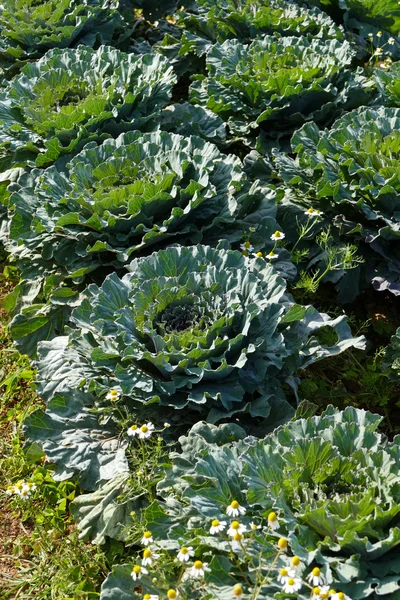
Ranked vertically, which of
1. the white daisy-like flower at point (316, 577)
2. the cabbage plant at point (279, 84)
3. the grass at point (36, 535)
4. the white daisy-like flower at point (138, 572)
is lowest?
the grass at point (36, 535)

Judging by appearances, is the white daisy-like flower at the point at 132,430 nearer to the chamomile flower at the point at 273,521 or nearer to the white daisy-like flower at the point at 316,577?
the chamomile flower at the point at 273,521

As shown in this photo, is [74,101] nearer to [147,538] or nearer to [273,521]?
[147,538]

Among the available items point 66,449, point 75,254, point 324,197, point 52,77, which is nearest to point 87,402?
point 66,449

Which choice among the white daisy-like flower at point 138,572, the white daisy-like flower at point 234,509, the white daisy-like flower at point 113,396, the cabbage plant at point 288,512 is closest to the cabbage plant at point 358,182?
the cabbage plant at point 288,512

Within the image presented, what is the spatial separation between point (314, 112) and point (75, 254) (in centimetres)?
187

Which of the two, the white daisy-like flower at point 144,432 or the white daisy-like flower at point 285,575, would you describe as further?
the white daisy-like flower at point 144,432

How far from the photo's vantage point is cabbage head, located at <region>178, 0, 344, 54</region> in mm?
5348

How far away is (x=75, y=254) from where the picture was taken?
12.6 feet

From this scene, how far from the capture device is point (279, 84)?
14.9 ft

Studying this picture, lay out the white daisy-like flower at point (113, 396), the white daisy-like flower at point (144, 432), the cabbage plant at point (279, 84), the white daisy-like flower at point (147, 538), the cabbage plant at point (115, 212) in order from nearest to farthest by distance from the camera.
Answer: the white daisy-like flower at point (147, 538) < the white daisy-like flower at point (144, 432) < the white daisy-like flower at point (113, 396) < the cabbage plant at point (115, 212) < the cabbage plant at point (279, 84)

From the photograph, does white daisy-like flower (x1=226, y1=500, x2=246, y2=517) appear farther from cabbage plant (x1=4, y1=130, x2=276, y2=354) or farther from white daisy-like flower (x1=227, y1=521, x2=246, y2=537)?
cabbage plant (x1=4, y1=130, x2=276, y2=354)

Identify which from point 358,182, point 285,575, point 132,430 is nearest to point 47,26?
point 358,182

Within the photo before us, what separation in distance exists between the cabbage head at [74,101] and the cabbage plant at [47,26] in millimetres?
584

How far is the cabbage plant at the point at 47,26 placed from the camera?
5375 millimetres
